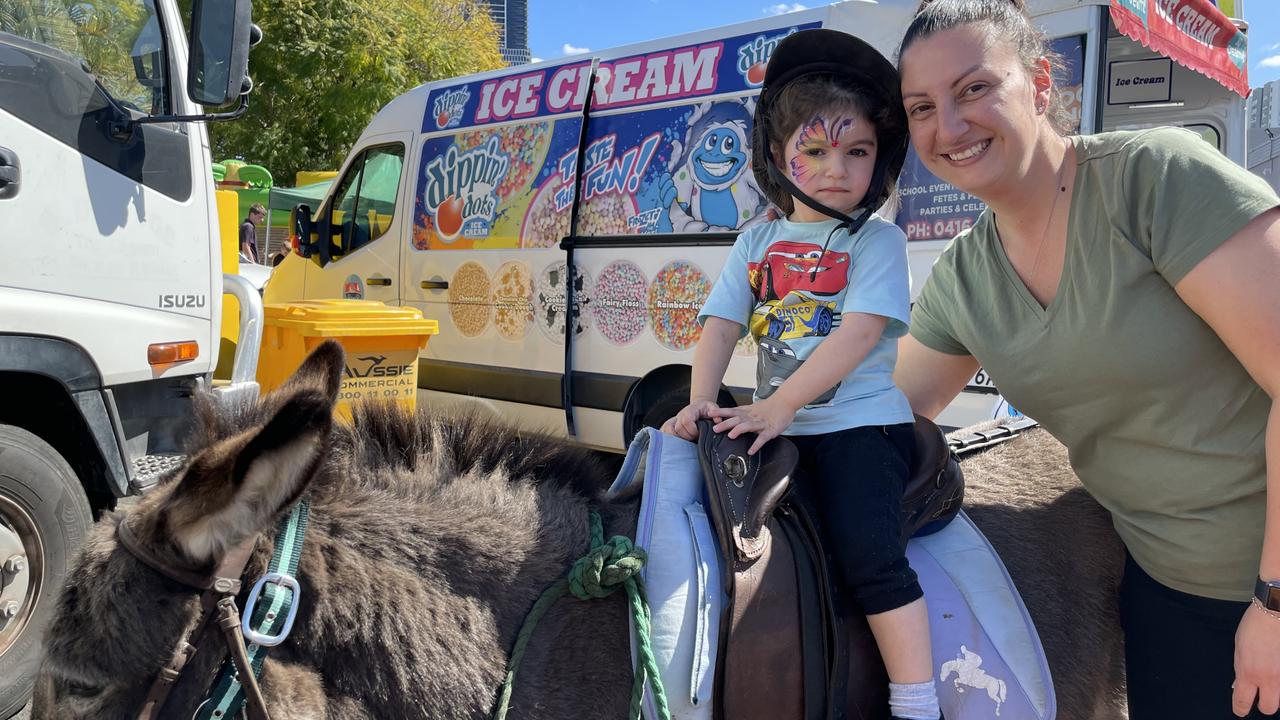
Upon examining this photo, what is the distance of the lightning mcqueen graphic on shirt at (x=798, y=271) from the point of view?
197cm

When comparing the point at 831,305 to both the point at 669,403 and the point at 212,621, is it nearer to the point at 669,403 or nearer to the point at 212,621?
the point at 212,621

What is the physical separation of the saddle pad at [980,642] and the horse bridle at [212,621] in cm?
129

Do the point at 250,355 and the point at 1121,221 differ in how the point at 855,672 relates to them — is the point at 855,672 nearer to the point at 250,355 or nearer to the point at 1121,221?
the point at 1121,221

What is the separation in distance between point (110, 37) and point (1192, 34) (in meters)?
5.50

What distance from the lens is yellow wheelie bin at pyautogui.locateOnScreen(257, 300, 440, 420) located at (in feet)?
16.1

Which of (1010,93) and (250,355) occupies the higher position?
(1010,93)

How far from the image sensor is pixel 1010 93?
1.72 m

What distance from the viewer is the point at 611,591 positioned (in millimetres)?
1480

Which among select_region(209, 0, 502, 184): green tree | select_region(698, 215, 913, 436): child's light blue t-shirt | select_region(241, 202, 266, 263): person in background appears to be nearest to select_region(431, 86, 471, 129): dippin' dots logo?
select_region(698, 215, 913, 436): child's light blue t-shirt

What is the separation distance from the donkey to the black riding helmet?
843mm

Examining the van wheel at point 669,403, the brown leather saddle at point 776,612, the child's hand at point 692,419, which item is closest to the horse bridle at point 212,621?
the brown leather saddle at point 776,612

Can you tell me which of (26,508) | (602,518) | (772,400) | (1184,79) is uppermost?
(1184,79)

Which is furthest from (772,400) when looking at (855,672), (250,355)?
(250,355)

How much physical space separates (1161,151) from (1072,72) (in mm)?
2952
